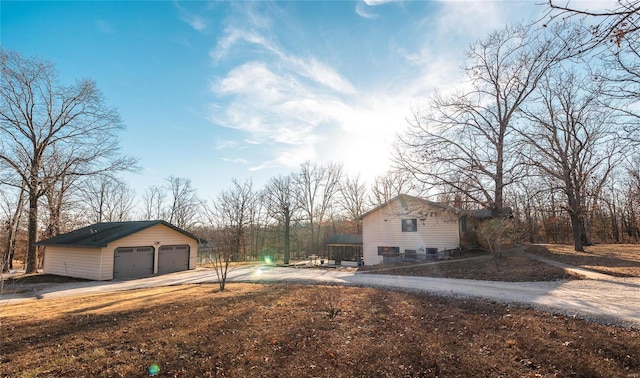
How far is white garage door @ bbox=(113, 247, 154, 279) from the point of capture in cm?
1964

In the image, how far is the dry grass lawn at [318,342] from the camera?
4762mm

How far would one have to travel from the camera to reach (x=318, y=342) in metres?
5.90

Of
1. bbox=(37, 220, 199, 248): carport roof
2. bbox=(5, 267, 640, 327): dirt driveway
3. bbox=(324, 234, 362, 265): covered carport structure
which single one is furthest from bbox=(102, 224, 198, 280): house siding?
bbox=(324, 234, 362, 265): covered carport structure

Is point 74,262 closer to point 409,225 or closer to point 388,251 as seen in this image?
point 388,251

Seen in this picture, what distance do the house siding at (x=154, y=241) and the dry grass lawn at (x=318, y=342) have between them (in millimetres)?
10868

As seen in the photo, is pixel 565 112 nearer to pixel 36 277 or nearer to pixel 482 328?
pixel 482 328

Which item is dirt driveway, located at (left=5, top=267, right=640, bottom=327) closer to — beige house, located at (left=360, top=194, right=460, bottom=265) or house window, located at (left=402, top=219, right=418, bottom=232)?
beige house, located at (left=360, top=194, right=460, bottom=265)

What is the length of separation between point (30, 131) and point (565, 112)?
117 feet

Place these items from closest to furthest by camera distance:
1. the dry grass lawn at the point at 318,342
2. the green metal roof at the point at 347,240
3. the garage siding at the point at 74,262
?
1. the dry grass lawn at the point at 318,342
2. the garage siding at the point at 74,262
3. the green metal roof at the point at 347,240

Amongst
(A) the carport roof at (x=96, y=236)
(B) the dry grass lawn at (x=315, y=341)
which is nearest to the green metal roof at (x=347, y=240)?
(A) the carport roof at (x=96, y=236)

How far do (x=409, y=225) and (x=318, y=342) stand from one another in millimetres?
19029

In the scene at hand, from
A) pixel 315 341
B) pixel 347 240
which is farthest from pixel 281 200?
pixel 315 341

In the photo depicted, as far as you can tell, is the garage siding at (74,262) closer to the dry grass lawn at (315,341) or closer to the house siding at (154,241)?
the house siding at (154,241)

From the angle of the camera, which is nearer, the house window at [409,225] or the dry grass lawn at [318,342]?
the dry grass lawn at [318,342]
